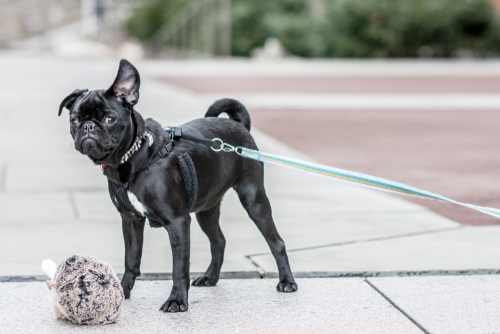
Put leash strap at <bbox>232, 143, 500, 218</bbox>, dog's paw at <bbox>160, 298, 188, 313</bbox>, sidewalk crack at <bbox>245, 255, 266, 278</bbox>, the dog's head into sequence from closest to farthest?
the dog's head < dog's paw at <bbox>160, 298, 188, 313</bbox> < leash strap at <bbox>232, 143, 500, 218</bbox> < sidewalk crack at <bbox>245, 255, 266, 278</bbox>

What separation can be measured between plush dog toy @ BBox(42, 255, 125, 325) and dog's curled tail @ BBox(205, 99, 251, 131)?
121cm

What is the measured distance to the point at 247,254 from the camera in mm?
4977

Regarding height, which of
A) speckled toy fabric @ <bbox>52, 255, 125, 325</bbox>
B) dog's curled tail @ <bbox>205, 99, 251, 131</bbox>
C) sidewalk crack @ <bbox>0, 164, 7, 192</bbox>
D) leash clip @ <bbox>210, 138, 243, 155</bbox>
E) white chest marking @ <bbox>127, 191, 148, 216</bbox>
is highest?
dog's curled tail @ <bbox>205, 99, 251, 131</bbox>

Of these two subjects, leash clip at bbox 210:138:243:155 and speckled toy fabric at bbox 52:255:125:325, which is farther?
leash clip at bbox 210:138:243:155

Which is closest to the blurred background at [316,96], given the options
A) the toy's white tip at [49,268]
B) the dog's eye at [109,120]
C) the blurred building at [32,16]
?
the toy's white tip at [49,268]

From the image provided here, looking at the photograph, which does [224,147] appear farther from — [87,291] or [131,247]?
[87,291]

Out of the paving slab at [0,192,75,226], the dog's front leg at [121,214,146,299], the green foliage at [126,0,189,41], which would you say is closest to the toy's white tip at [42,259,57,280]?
the dog's front leg at [121,214,146,299]

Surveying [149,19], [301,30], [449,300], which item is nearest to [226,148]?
[449,300]

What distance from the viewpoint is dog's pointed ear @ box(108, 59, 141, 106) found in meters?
3.54

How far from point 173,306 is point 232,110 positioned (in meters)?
1.28

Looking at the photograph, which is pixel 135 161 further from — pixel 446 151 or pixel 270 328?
pixel 446 151

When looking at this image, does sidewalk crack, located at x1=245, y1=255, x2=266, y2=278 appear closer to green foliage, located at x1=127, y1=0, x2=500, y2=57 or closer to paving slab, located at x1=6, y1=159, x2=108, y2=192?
paving slab, located at x1=6, y1=159, x2=108, y2=192

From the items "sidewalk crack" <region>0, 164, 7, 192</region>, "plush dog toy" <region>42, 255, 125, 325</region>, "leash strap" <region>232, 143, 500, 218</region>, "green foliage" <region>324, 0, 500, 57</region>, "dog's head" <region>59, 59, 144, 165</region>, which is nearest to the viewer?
"dog's head" <region>59, 59, 144, 165</region>

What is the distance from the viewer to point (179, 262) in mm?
3738
